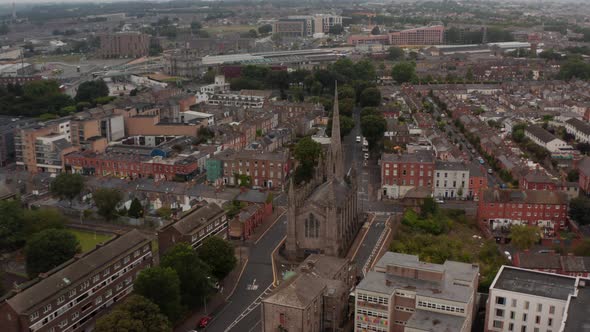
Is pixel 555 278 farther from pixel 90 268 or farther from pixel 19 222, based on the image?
pixel 19 222

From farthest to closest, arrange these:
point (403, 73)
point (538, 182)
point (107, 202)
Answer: point (403, 73) → point (538, 182) → point (107, 202)

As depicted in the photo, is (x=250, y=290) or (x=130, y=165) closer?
(x=250, y=290)

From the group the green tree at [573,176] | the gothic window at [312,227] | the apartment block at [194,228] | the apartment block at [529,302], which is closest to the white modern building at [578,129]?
the green tree at [573,176]

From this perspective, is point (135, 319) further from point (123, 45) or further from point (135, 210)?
point (123, 45)

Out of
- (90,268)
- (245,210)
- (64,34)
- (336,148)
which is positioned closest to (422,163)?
(336,148)

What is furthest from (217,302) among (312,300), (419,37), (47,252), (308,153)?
(419,37)

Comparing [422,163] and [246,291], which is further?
[422,163]

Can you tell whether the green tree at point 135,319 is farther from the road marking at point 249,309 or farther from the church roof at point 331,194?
the church roof at point 331,194
